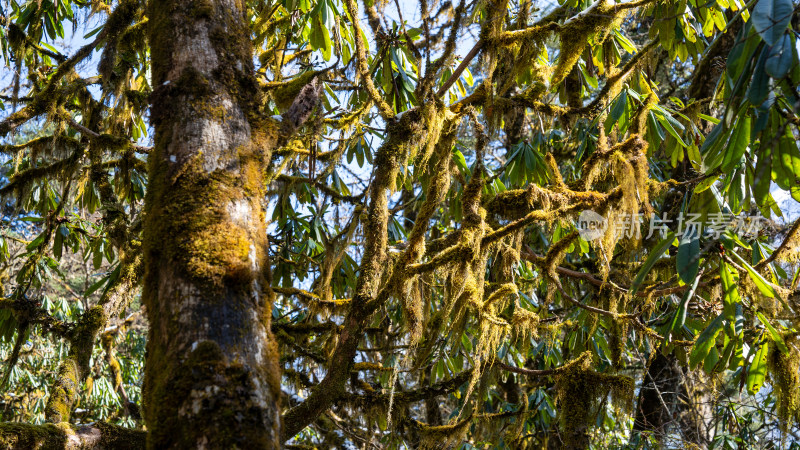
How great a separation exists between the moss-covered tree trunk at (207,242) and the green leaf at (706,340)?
1.50 metres

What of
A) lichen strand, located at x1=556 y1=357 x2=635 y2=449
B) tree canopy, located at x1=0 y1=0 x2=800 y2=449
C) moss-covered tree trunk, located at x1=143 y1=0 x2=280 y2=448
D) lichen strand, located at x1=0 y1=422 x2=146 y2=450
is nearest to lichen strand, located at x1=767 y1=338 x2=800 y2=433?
tree canopy, located at x1=0 y1=0 x2=800 y2=449

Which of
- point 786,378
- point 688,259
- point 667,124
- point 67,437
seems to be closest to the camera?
point 67,437

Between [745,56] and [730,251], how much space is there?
677 mm

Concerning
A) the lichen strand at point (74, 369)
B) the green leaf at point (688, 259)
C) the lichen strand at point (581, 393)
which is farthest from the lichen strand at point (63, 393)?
the green leaf at point (688, 259)

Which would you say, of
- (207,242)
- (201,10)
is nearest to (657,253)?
(207,242)

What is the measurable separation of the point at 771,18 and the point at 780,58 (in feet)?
0.33

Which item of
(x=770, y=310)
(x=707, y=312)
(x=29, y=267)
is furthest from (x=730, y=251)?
(x=29, y=267)

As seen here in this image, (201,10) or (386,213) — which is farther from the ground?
(201,10)

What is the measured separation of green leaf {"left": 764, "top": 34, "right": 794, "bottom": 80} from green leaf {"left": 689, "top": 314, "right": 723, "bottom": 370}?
1.09 meters

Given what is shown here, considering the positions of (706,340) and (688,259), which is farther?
(706,340)

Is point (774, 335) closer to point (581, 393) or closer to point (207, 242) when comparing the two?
point (581, 393)

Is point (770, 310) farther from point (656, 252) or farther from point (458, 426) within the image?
point (458, 426)

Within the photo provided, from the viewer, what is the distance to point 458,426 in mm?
2336

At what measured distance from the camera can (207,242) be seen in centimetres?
120
